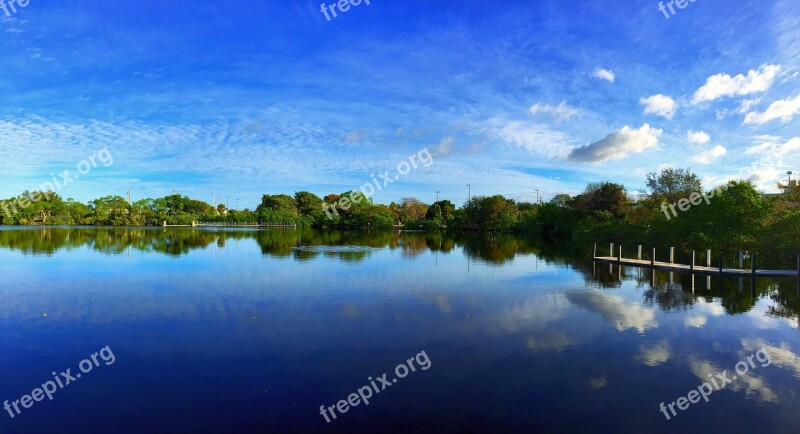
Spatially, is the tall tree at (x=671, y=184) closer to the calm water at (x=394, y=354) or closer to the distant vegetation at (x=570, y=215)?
the distant vegetation at (x=570, y=215)

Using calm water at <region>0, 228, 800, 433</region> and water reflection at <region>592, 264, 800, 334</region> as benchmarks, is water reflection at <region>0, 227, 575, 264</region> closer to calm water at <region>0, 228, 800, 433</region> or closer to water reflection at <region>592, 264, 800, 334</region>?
water reflection at <region>592, 264, 800, 334</region>

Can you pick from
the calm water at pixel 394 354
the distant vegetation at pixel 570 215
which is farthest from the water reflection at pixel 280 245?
the calm water at pixel 394 354

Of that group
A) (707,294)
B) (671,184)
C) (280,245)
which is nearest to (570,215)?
(671,184)

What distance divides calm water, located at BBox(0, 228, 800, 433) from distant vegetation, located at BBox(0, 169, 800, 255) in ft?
26.0

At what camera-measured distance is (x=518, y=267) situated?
20250 millimetres

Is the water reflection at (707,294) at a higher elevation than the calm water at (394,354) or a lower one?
higher

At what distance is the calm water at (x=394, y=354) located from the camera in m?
5.18

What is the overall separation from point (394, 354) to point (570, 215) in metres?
49.4

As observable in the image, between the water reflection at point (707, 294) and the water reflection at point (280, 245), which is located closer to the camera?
the water reflection at point (707, 294)

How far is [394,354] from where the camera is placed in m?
7.25

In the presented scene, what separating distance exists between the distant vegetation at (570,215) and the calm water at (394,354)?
312 inches

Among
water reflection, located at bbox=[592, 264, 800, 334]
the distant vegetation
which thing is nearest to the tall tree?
the distant vegetation

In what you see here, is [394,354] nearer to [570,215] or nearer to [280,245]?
[280,245]

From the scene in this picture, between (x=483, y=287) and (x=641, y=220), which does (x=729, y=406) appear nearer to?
(x=483, y=287)
